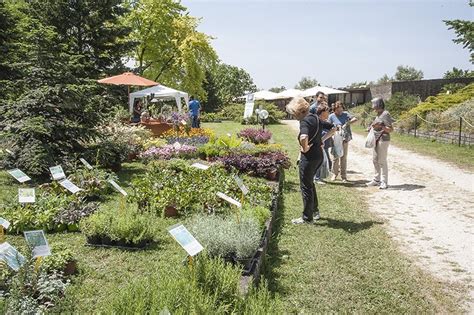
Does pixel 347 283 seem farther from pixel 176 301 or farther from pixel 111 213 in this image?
pixel 111 213

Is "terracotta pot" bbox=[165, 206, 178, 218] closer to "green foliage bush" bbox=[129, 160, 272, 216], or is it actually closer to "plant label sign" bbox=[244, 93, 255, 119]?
"green foliage bush" bbox=[129, 160, 272, 216]

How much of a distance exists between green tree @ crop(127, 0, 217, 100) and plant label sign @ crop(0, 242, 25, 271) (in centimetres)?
3019

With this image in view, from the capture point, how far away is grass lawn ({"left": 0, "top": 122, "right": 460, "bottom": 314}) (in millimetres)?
3727

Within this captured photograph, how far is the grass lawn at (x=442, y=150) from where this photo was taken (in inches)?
470

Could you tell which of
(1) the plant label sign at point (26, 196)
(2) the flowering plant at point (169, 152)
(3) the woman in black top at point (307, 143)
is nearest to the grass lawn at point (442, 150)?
(3) the woman in black top at point (307, 143)

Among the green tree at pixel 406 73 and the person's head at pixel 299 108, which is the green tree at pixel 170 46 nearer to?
the person's head at pixel 299 108

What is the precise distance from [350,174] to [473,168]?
340cm

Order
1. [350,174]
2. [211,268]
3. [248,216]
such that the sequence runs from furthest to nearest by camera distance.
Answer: [350,174]
[248,216]
[211,268]

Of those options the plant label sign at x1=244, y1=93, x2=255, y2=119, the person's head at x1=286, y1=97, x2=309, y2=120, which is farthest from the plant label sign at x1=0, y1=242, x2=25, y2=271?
the plant label sign at x1=244, y1=93, x2=255, y2=119

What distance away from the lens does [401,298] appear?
12.8 feet

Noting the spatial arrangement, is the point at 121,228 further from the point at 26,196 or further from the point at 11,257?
the point at 11,257

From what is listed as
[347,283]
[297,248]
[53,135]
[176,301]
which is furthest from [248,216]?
[53,135]

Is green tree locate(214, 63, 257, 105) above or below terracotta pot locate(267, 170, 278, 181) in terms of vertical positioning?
above

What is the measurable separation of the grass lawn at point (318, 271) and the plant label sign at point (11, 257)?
1.51ft
